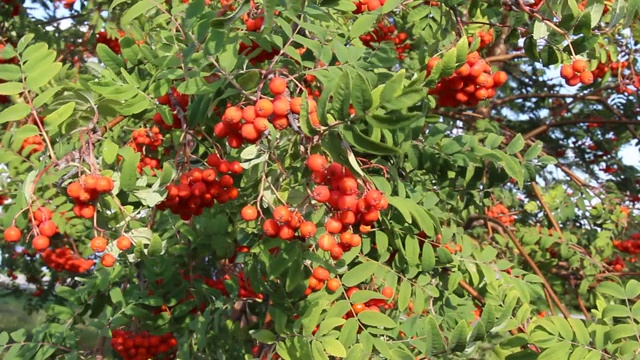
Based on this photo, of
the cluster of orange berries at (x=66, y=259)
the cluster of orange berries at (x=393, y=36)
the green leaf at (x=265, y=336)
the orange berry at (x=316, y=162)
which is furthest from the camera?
the cluster of orange berries at (x=66, y=259)

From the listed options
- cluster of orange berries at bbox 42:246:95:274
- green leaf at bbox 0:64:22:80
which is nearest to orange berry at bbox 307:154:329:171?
green leaf at bbox 0:64:22:80

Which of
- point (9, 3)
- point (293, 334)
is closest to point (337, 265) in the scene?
point (293, 334)

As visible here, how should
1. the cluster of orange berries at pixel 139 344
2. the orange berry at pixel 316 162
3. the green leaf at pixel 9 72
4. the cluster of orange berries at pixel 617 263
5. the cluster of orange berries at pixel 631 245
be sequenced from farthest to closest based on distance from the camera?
the cluster of orange berries at pixel 631 245, the cluster of orange berries at pixel 617 263, the cluster of orange berries at pixel 139 344, the green leaf at pixel 9 72, the orange berry at pixel 316 162

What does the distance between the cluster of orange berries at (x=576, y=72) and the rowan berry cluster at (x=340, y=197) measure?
1.01 m

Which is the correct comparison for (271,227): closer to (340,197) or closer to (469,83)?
(340,197)

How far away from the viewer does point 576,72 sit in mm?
2295

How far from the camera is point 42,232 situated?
72.2 inches

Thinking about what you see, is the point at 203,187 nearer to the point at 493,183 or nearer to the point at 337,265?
the point at 337,265

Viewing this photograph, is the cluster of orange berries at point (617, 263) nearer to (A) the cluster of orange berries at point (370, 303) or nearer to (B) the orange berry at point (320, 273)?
(A) the cluster of orange berries at point (370, 303)

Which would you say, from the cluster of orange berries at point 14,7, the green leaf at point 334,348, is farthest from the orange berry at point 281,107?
the cluster of orange berries at point 14,7

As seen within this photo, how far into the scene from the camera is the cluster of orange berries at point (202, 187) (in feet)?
6.27

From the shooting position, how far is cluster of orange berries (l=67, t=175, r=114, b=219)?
164cm

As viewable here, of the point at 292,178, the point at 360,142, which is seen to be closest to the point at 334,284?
the point at 292,178

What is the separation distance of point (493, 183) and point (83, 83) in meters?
1.61
